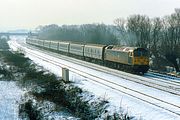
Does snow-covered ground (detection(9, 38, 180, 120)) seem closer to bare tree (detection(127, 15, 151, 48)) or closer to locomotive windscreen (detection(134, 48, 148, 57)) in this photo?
locomotive windscreen (detection(134, 48, 148, 57))

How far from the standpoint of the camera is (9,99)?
92.5ft

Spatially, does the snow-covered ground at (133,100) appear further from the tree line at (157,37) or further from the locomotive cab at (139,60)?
the tree line at (157,37)

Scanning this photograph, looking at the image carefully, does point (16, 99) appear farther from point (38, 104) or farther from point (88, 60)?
point (88, 60)

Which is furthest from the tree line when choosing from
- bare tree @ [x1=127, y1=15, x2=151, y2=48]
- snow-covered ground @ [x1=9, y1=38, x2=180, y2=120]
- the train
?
snow-covered ground @ [x1=9, y1=38, x2=180, y2=120]

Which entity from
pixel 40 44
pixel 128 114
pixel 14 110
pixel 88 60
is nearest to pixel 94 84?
pixel 14 110

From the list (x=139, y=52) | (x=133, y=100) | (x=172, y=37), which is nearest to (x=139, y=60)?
(x=139, y=52)

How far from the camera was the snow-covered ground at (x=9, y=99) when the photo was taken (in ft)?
74.7

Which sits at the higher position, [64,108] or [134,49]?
[134,49]

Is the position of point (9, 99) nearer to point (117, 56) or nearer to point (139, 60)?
point (139, 60)

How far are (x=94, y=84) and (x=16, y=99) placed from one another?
7.03 m

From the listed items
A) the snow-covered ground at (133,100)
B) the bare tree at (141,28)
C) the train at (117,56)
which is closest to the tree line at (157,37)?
the bare tree at (141,28)

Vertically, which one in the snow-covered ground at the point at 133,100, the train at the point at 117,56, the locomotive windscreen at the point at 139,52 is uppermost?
the locomotive windscreen at the point at 139,52

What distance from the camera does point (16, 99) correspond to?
2811 centimetres

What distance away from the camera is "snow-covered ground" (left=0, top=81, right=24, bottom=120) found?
22.8m
